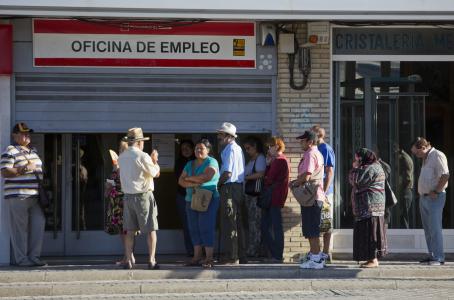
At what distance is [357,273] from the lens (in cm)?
A: 1198

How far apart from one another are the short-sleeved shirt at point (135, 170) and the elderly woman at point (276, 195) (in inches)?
69.8

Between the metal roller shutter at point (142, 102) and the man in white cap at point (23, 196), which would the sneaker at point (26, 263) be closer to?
the man in white cap at point (23, 196)

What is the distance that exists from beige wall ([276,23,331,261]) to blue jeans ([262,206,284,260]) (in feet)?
1.69

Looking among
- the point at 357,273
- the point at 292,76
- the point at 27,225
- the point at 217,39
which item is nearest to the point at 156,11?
the point at 217,39

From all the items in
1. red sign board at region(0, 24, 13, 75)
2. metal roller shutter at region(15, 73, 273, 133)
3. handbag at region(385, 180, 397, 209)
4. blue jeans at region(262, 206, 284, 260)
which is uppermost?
red sign board at region(0, 24, 13, 75)

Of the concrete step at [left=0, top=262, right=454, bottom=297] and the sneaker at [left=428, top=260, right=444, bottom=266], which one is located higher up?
the sneaker at [left=428, top=260, right=444, bottom=266]

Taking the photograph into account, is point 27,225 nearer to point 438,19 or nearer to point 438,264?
point 438,264

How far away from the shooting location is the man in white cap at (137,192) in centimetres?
1203

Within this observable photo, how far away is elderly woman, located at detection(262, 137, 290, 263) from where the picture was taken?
12805mm

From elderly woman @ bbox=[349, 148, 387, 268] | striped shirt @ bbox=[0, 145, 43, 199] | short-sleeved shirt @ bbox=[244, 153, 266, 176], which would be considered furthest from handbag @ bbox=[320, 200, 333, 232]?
striped shirt @ bbox=[0, 145, 43, 199]

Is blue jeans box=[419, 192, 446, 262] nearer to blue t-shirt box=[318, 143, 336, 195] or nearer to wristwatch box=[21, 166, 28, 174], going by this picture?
blue t-shirt box=[318, 143, 336, 195]

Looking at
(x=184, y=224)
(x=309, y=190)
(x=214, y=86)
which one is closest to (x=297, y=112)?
(x=214, y=86)

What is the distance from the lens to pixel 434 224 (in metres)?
12.7

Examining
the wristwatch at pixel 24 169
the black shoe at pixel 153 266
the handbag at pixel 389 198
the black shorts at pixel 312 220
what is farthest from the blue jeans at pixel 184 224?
the handbag at pixel 389 198
